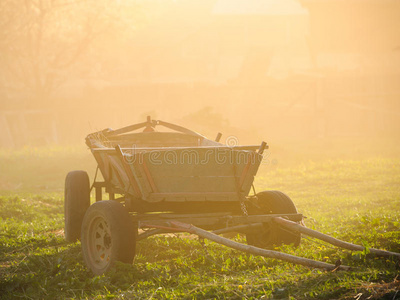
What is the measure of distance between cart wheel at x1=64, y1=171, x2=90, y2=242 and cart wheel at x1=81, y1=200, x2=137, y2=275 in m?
1.33

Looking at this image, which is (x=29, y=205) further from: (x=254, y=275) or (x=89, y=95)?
(x=89, y=95)

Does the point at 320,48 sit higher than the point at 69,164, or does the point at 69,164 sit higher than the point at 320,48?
the point at 320,48

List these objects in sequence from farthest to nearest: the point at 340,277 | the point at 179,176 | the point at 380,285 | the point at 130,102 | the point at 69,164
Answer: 1. the point at 130,102
2. the point at 69,164
3. the point at 179,176
4. the point at 340,277
5. the point at 380,285

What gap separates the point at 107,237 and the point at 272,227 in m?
1.78

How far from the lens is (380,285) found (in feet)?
12.6

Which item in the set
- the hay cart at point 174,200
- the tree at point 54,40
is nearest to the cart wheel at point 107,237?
the hay cart at point 174,200

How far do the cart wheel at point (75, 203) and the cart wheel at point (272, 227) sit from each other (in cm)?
221

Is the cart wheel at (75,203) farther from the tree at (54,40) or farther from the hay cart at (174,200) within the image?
the tree at (54,40)

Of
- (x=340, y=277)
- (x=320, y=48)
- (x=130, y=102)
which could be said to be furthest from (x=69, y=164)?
(x=340, y=277)

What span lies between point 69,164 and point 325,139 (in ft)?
37.7

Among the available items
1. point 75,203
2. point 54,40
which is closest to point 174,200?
point 75,203

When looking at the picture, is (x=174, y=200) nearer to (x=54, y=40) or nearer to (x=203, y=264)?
(x=203, y=264)

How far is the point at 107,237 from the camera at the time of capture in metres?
5.75

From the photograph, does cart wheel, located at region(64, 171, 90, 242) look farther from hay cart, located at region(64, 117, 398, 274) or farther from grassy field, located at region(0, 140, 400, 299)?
hay cart, located at region(64, 117, 398, 274)
